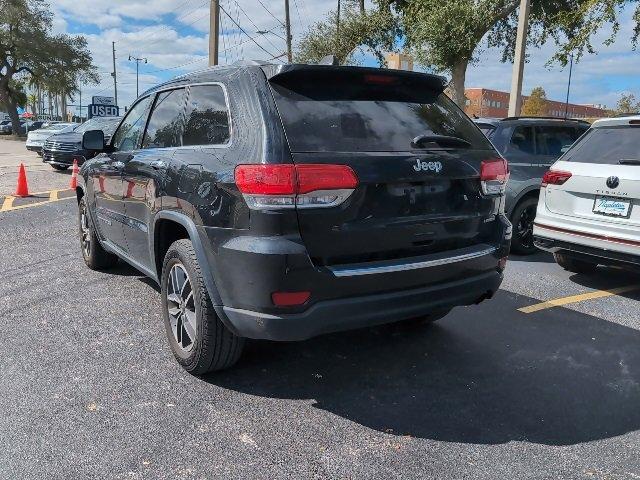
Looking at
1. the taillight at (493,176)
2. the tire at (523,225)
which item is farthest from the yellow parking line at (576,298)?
the taillight at (493,176)

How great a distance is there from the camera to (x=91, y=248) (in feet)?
19.0

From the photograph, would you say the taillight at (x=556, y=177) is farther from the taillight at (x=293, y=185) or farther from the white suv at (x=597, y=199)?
the taillight at (x=293, y=185)

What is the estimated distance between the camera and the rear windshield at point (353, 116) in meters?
2.96

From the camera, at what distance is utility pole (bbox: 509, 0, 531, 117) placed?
13500 millimetres

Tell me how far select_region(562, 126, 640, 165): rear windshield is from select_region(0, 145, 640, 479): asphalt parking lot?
56.0 inches

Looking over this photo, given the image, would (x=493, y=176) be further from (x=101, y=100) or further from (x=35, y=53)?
(x=35, y=53)

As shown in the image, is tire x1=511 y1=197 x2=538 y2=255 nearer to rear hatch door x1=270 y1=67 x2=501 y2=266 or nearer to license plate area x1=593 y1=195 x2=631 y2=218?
license plate area x1=593 y1=195 x2=631 y2=218

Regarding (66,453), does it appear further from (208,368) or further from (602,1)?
(602,1)

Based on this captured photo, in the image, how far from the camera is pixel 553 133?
7414 millimetres

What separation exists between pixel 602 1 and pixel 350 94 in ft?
48.3

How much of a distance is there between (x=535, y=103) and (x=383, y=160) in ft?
213

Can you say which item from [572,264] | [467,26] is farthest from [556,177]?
[467,26]

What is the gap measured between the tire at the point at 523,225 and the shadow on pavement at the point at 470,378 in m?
2.46

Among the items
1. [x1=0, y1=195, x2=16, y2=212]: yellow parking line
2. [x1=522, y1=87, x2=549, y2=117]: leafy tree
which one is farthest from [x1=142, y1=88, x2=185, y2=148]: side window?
[x1=522, y1=87, x2=549, y2=117]: leafy tree
